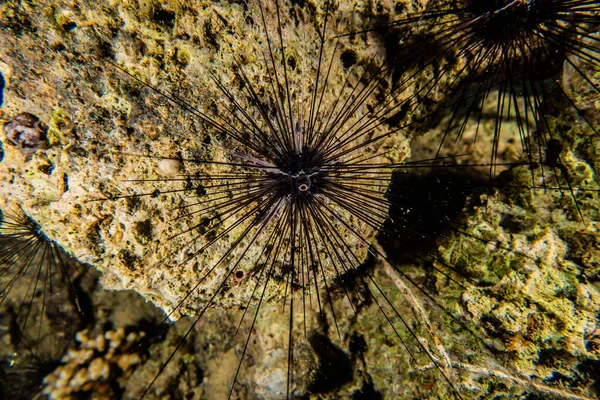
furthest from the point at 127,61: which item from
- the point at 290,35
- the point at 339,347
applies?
the point at 339,347

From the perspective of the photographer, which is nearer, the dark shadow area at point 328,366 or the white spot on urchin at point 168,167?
the white spot on urchin at point 168,167

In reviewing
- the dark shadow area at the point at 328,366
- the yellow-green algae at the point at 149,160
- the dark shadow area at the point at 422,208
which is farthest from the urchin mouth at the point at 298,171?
the dark shadow area at the point at 328,366

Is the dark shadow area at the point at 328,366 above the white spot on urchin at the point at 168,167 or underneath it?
underneath

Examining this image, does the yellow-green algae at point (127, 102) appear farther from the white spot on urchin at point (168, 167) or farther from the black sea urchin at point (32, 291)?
the black sea urchin at point (32, 291)

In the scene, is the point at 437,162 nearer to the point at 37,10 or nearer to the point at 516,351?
the point at 516,351

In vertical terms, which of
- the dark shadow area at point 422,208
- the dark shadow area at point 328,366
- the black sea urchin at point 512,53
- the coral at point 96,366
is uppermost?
the black sea urchin at point 512,53

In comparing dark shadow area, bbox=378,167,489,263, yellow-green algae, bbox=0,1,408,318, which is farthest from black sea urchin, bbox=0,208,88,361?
dark shadow area, bbox=378,167,489,263

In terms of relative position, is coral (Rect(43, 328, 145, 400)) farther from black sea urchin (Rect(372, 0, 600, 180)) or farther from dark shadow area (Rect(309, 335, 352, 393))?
black sea urchin (Rect(372, 0, 600, 180))

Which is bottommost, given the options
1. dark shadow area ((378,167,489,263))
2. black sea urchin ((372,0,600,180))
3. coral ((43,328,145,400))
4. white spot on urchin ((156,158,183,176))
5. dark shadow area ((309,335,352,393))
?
coral ((43,328,145,400))

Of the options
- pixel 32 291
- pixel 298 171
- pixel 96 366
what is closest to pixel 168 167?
pixel 298 171

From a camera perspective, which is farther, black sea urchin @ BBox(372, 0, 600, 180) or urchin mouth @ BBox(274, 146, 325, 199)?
urchin mouth @ BBox(274, 146, 325, 199)
